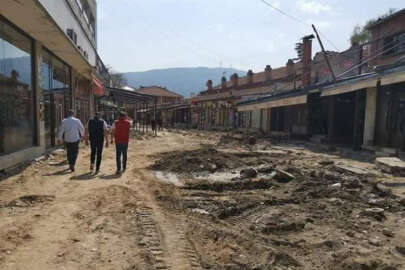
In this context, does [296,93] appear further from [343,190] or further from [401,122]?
[343,190]

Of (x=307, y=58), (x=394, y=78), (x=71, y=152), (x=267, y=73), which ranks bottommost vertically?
(x=71, y=152)

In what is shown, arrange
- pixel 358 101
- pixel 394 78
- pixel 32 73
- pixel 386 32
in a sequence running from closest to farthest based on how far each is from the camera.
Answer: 1. pixel 32 73
2. pixel 394 78
3. pixel 358 101
4. pixel 386 32

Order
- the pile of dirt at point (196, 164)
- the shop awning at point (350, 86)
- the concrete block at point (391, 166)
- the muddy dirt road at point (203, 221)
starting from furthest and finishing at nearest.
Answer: the shop awning at point (350, 86) → the pile of dirt at point (196, 164) → the concrete block at point (391, 166) → the muddy dirt road at point (203, 221)

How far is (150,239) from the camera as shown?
4609mm

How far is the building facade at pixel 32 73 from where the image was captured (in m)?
8.75

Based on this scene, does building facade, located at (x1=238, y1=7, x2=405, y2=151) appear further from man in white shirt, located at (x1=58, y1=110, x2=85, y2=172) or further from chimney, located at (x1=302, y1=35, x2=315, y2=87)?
man in white shirt, located at (x1=58, y1=110, x2=85, y2=172)

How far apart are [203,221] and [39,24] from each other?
704cm

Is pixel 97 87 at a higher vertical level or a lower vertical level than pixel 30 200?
higher

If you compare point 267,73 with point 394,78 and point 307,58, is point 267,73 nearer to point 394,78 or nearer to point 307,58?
point 307,58

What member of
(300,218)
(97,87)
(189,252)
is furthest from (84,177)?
(97,87)

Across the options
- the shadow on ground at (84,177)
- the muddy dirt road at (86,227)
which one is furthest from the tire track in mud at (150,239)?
the shadow on ground at (84,177)

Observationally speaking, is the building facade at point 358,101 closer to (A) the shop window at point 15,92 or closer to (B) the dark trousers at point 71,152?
(B) the dark trousers at point 71,152

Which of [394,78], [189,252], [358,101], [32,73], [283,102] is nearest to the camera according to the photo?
[189,252]

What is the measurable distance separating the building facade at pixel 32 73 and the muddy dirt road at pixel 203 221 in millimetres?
1380
